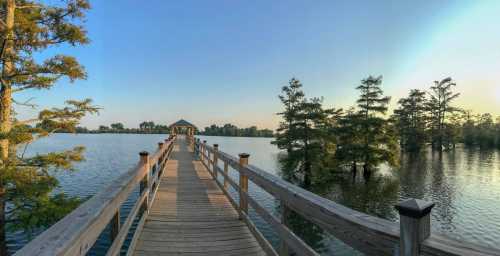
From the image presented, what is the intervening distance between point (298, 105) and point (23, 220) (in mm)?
21206

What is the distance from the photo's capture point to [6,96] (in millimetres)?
6773

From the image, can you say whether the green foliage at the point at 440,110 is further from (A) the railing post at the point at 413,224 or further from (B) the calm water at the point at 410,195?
(A) the railing post at the point at 413,224

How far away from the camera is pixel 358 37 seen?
2105 centimetres

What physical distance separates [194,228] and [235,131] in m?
147

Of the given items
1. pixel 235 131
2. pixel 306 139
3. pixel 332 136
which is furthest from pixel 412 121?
pixel 235 131

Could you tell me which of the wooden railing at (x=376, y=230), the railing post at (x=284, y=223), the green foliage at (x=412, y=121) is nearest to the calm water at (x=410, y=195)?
the railing post at (x=284, y=223)

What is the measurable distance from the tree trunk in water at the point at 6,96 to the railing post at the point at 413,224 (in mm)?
8310

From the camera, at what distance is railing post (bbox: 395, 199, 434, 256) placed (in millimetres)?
1156

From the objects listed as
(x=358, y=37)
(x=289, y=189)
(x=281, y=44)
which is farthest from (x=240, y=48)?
(x=289, y=189)

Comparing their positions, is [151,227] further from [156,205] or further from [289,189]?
[289,189]

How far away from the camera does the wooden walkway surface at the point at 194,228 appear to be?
11.5 ft

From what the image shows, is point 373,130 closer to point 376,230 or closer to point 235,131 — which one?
point 376,230

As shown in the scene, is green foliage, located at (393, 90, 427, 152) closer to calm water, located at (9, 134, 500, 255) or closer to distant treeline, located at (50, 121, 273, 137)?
calm water, located at (9, 134, 500, 255)

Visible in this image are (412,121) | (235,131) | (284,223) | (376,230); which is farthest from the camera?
(235,131)
